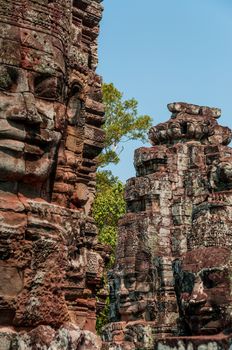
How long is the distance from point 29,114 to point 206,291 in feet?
18.4

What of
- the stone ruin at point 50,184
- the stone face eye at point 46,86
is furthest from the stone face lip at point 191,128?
the stone face eye at point 46,86

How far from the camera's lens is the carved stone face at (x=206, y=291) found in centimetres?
907

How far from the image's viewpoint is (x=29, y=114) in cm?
437

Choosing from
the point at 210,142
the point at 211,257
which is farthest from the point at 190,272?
the point at 210,142

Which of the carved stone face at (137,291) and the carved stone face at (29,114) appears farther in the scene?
the carved stone face at (137,291)

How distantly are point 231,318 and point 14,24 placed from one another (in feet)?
18.5

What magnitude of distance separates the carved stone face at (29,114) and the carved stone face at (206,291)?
5.14m

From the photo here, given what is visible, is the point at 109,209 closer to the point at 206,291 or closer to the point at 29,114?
the point at 206,291

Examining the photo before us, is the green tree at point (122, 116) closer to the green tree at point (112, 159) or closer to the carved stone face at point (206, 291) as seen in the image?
the green tree at point (112, 159)

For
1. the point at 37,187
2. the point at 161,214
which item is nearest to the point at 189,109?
the point at 161,214

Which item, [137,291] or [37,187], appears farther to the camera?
[137,291]

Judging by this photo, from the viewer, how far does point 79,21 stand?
602cm

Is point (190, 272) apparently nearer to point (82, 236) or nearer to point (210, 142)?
point (82, 236)

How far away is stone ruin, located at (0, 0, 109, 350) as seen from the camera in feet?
13.8
